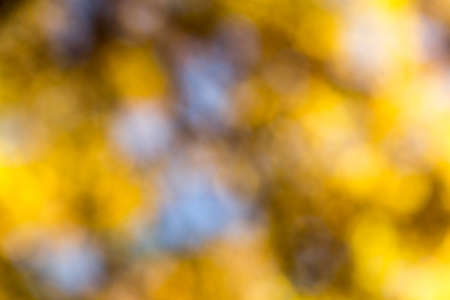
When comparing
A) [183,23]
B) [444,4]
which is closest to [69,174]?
[183,23]

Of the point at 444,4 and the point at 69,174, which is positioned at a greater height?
the point at 444,4

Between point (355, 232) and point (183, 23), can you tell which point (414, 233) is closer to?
point (355, 232)

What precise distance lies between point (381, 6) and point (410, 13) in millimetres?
28

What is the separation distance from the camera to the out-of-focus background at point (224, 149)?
75 cm

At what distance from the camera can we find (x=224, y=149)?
2.56ft

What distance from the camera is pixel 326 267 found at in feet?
2.56

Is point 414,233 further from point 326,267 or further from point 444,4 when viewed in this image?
point 444,4

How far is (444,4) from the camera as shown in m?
0.82

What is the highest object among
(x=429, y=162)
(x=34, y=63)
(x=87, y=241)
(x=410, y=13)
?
(x=410, y=13)

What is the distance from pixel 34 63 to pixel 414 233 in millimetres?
365

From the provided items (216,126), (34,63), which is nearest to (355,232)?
(216,126)

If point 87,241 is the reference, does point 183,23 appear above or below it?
above

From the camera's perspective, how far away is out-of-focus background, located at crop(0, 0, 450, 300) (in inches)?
29.6

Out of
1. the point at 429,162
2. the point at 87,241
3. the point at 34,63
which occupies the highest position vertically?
the point at 429,162
